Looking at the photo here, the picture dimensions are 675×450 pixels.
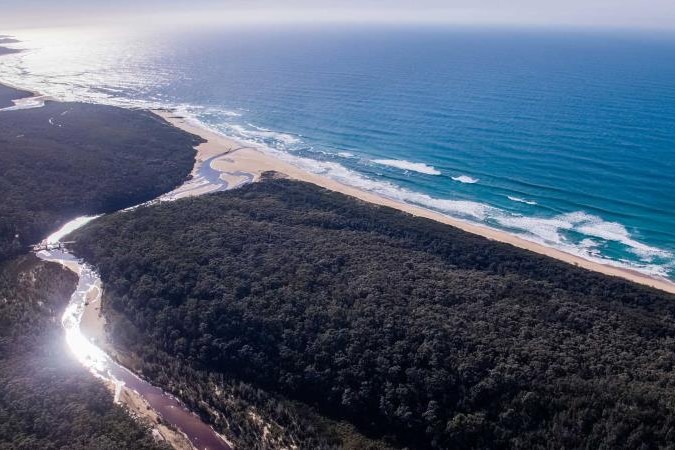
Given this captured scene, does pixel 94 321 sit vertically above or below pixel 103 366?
above

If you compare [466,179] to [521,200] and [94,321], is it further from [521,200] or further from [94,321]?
[94,321]

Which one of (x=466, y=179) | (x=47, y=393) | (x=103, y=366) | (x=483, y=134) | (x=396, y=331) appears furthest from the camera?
(x=483, y=134)

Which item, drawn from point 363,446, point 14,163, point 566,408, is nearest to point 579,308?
point 566,408

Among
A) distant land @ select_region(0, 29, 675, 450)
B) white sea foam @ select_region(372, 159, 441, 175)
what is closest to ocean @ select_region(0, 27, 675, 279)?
white sea foam @ select_region(372, 159, 441, 175)

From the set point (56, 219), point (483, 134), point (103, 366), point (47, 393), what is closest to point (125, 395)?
point (103, 366)

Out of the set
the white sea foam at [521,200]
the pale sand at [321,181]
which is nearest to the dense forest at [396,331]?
the pale sand at [321,181]

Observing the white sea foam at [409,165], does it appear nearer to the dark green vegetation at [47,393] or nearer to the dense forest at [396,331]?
the dense forest at [396,331]
